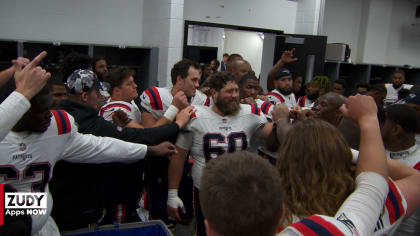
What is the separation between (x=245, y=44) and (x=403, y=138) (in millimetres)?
12215

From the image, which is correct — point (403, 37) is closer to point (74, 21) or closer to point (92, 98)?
point (74, 21)

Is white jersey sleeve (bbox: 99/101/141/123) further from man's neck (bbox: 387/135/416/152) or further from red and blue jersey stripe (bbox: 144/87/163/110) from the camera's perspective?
man's neck (bbox: 387/135/416/152)

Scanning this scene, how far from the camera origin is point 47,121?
5.54 feet

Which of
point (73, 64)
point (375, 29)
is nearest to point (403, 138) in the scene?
point (73, 64)

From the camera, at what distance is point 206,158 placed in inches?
105

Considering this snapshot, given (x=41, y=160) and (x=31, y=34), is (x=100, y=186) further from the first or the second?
(x=31, y=34)

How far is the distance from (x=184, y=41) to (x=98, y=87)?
455 cm

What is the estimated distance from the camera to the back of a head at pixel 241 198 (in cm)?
90

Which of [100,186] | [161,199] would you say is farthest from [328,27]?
[100,186]

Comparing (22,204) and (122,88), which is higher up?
(122,88)

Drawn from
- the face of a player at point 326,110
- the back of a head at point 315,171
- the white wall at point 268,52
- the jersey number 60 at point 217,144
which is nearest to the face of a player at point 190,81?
the jersey number 60 at point 217,144

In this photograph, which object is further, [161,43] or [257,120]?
[161,43]

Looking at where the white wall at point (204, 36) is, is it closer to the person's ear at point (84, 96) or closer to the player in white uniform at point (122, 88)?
the player in white uniform at point (122, 88)

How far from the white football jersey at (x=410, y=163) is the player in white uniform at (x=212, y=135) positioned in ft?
3.40
